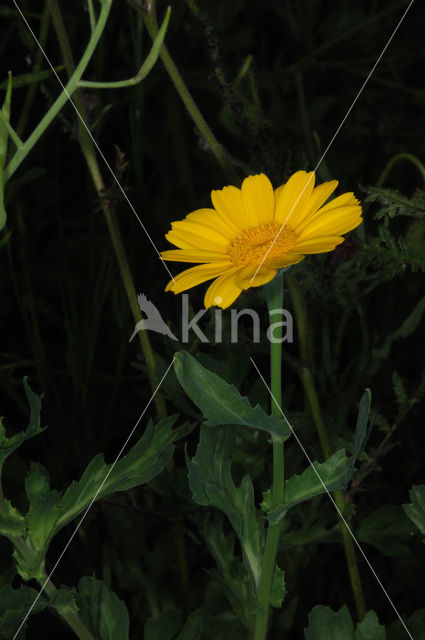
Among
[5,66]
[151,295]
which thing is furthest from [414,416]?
[5,66]

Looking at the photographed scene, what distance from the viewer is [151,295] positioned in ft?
2.95

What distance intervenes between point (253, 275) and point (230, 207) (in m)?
0.11

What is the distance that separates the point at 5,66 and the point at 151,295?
1.04ft

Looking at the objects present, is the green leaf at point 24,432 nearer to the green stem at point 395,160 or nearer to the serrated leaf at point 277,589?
the serrated leaf at point 277,589

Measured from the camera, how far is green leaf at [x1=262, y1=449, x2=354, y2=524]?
475 mm

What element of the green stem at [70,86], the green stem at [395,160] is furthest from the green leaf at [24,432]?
the green stem at [395,160]

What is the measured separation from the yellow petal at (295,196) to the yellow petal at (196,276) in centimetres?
6

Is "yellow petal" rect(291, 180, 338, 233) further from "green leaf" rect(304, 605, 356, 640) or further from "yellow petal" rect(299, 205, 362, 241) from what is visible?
"green leaf" rect(304, 605, 356, 640)

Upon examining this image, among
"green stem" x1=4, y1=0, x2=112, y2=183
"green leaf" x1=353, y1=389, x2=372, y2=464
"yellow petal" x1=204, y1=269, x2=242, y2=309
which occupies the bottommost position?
"green leaf" x1=353, y1=389, x2=372, y2=464

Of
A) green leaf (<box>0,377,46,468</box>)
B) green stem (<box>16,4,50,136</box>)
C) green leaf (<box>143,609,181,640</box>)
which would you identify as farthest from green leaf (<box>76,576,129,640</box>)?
green stem (<box>16,4,50,136</box>)

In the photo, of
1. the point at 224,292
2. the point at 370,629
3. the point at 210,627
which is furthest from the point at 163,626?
the point at 224,292

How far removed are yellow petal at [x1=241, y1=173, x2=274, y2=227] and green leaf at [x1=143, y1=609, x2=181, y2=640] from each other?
0.92 feet

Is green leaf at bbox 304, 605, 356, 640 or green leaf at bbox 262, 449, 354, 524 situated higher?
green leaf at bbox 262, 449, 354, 524

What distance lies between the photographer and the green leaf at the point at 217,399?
1.52 feet
